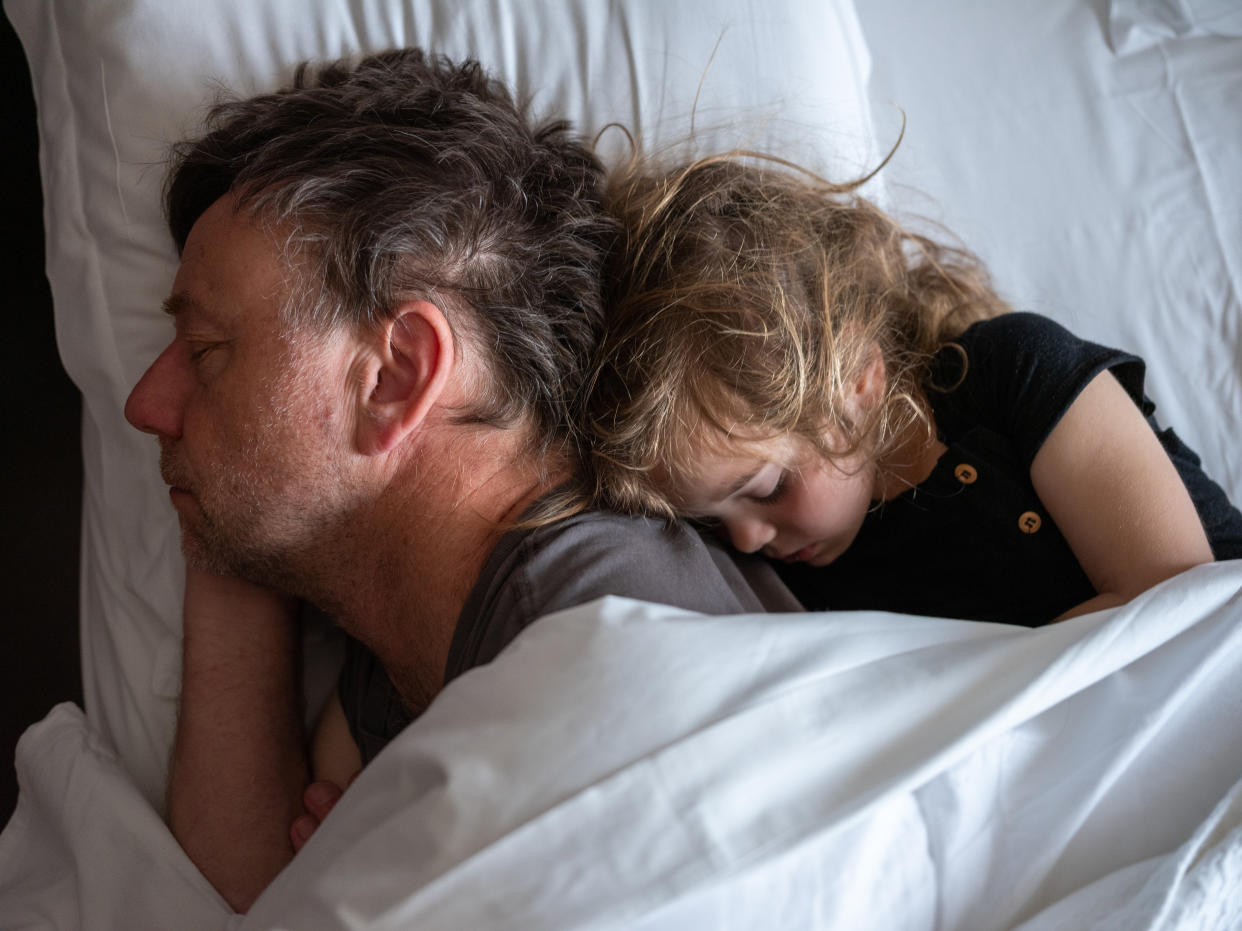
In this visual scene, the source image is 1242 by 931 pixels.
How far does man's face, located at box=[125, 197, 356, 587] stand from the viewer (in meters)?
0.85

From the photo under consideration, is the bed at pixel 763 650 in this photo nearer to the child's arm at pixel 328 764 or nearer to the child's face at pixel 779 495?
the child's arm at pixel 328 764

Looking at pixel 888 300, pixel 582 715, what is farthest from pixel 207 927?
pixel 888 300

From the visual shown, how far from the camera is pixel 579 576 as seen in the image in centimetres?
75

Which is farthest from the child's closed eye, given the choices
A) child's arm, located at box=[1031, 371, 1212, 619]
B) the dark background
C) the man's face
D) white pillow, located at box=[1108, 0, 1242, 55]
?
the dark background

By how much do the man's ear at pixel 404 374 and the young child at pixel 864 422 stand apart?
18cm

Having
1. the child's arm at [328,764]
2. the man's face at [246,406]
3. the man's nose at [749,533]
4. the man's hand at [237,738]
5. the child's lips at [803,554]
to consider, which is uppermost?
the man's face at [246,406]

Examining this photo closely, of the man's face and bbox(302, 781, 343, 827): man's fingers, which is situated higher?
the man's face

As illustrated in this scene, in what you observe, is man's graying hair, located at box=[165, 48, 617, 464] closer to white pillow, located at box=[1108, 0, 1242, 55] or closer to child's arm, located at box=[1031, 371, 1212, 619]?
child's arm, located at box=[1031, 371, 1212, 619]

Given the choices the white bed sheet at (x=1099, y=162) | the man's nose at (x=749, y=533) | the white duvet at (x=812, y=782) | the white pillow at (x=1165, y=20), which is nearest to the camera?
the white duvet at (x=812, y=782)

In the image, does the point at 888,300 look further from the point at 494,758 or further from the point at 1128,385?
the point at 494,758

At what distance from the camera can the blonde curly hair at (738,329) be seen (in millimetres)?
908

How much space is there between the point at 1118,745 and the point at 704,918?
32 cm

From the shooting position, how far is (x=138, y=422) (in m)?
0.89

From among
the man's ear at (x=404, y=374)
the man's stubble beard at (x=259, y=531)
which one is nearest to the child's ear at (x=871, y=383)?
the man's ear at (x=404, y=374)
